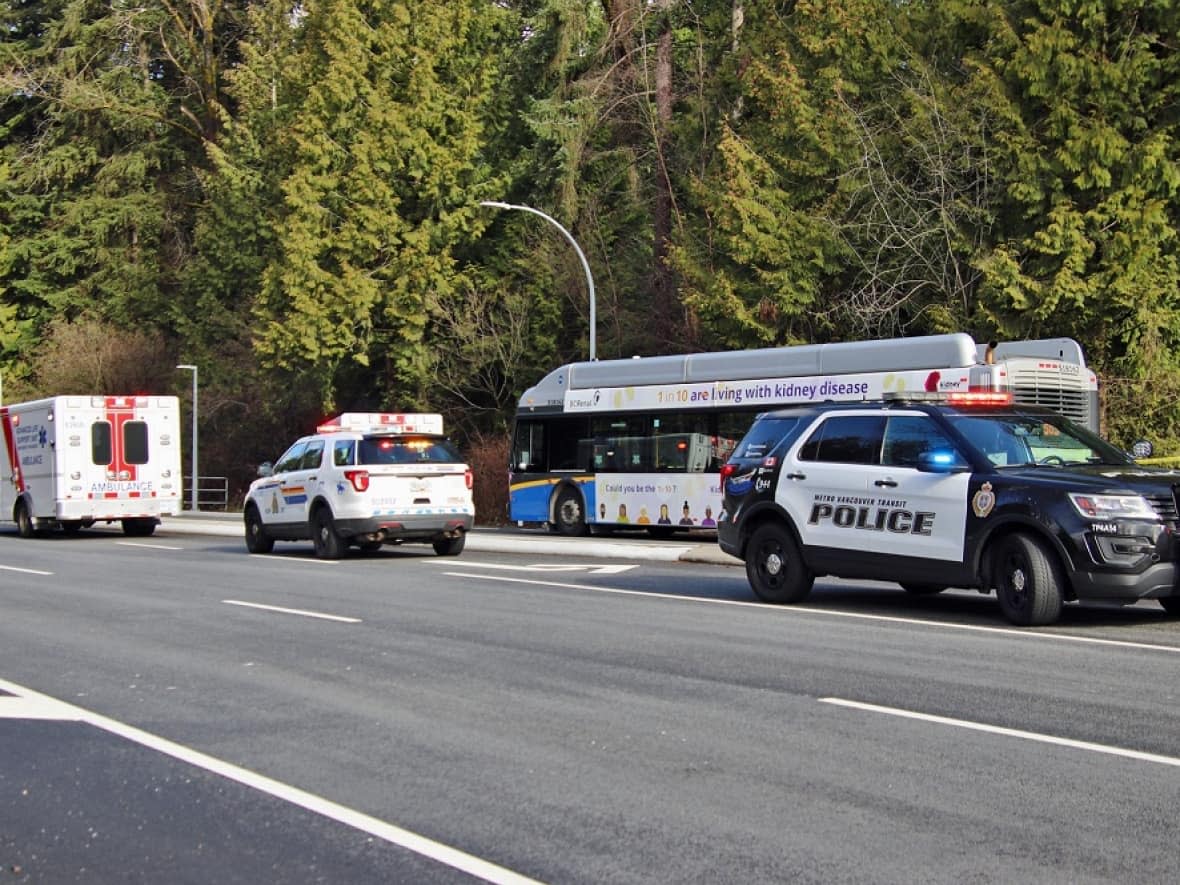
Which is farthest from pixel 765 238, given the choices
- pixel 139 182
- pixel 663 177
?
pixel 139 182

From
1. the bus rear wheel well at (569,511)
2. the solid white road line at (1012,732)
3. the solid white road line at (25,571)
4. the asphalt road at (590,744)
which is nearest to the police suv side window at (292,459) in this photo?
the solid white road line at (25,571)

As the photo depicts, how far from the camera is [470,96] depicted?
46.2 m

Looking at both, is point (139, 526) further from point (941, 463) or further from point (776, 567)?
point (941, 463)

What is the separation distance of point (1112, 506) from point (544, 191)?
33916 millimetres

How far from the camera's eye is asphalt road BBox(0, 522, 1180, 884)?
5.81m

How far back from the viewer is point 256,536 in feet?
81.4

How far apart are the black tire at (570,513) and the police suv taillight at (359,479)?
9052mm

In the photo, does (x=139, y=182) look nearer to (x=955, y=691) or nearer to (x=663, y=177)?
(x=663, y=177)

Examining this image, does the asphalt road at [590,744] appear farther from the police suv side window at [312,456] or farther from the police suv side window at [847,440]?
the police suv side window at [312,456]

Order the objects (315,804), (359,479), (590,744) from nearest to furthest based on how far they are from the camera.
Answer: (315,804)
(590,744)
(359,479)

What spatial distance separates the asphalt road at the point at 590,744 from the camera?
19.1 ft

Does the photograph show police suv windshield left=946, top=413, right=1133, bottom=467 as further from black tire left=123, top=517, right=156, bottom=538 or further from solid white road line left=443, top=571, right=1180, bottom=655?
black tire left=123, top=517, right=156, bottom=538

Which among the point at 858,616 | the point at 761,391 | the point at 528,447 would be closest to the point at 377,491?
the point at 761,391

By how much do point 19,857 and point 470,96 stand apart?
42.1m
